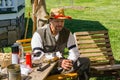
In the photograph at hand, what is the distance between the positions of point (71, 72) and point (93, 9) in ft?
68.9

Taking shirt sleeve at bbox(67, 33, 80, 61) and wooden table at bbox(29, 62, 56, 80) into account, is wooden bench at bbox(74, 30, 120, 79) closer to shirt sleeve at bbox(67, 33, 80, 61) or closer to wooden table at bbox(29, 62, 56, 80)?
shirt sleeve at bbox(67, 33, 80, 61)

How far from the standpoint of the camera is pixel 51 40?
249 inches

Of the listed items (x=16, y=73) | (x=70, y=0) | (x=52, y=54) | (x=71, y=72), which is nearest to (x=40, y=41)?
(x=52, y=54)

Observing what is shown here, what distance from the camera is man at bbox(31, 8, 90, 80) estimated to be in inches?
238

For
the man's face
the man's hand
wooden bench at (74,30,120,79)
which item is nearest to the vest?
the man's face

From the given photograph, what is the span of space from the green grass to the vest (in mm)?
4634

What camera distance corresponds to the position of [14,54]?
537cm

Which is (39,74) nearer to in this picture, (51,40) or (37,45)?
(37,45)

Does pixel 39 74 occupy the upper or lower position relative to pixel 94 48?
upper

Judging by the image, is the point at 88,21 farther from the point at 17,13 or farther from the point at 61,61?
the point at 61,61

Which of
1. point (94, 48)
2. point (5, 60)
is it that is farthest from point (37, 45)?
point (94, 48)

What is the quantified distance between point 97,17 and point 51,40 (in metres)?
16.2

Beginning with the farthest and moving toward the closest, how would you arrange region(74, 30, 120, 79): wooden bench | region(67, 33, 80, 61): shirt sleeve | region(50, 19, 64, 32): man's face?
region(74, 30, 120, 79): wooden bench < region(67, 33, 80, 61): shirt sleeve < region(50, 19, 64, 32): man's face

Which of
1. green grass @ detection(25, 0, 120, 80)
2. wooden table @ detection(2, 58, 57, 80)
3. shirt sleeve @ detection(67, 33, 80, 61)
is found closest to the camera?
wooden table @ detection(2, 58, 57, 80)
